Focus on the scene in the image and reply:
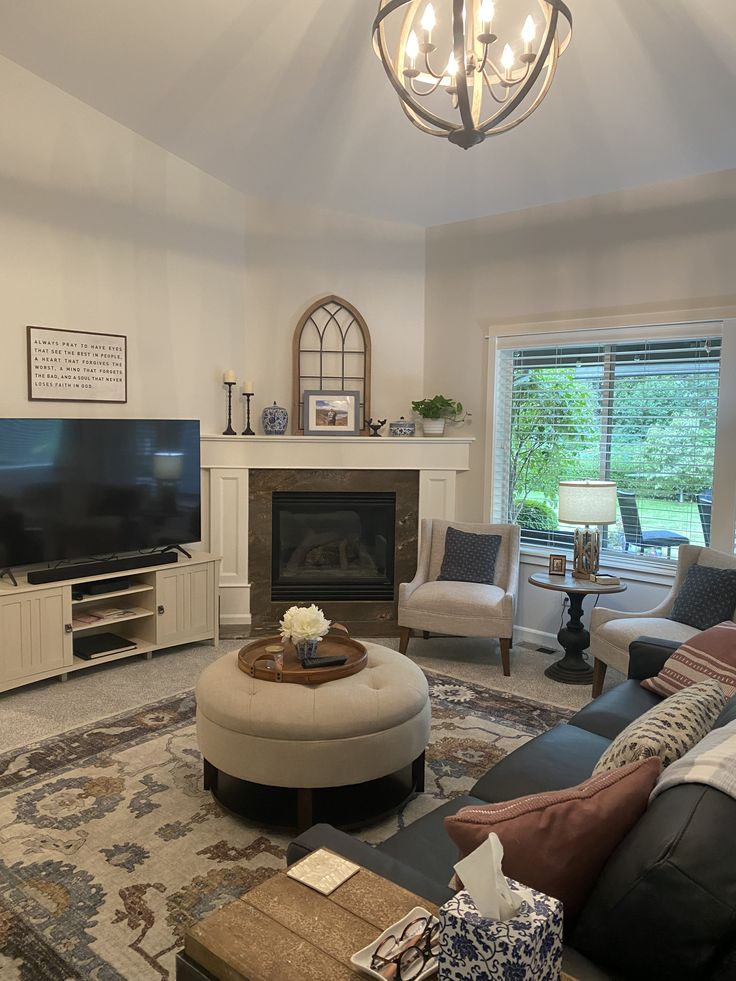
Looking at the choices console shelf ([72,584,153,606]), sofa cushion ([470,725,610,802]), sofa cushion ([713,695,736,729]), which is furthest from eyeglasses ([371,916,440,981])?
console shelf ([72,584,153,606])

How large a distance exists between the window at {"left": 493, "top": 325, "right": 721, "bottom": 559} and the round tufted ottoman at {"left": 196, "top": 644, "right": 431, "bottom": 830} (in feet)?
7.97

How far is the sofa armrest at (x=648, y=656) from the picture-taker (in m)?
3.11

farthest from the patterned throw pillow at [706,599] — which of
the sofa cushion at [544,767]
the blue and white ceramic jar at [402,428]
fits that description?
the blue and white ceramic jar at [402,428]

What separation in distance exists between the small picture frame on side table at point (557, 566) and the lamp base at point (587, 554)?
101 millimetres

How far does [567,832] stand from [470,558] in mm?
3547

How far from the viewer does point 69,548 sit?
4445mm

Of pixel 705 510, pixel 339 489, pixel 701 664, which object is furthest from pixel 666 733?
pixel 339 489

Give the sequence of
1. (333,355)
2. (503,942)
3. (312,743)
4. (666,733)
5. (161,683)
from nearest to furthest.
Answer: (503,942), (666,733), (312,743), (161,683), (333,355)

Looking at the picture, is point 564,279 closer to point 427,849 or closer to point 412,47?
point 412,47

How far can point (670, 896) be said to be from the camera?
123 cm

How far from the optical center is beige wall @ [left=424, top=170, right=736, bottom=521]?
4.45 metres

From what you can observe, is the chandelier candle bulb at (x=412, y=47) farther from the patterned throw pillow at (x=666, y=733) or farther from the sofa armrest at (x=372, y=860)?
the sofa armrest at (x=372, y=860)

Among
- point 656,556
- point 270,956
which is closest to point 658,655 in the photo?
point 656,556

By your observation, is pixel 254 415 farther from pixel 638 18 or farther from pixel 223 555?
pixel 638 18
